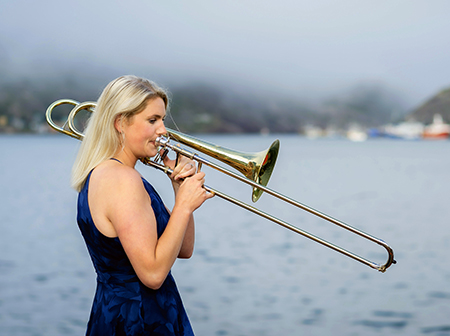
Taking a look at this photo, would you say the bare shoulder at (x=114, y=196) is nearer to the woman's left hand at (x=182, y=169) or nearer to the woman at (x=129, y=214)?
the woman at (x=129, y=214)

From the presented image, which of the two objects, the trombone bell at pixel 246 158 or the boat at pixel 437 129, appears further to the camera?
the boat at pixel 437 129

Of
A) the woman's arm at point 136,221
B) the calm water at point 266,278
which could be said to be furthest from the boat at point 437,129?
the woman's arm at point 136,221

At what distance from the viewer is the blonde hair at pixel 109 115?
6.81 ft

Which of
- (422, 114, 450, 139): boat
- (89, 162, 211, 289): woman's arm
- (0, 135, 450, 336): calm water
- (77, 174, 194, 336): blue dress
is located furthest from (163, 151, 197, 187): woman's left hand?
(422, 114, 450, 139): boat

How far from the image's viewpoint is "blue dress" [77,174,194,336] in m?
2.11

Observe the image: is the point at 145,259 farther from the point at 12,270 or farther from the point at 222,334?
the point at 12,270

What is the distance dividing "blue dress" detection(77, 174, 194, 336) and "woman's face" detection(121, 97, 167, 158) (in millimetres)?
170

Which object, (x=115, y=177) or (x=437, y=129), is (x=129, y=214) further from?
(x=437, y=129)

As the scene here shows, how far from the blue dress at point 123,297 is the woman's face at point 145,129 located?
0.17 metres

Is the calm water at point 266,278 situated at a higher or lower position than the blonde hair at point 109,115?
higher

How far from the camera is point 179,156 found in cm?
240

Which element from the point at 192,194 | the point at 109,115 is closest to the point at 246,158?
the point at 192,194

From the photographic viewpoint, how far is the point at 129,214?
193 centimetres

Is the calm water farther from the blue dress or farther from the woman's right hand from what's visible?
the woman's right hand
